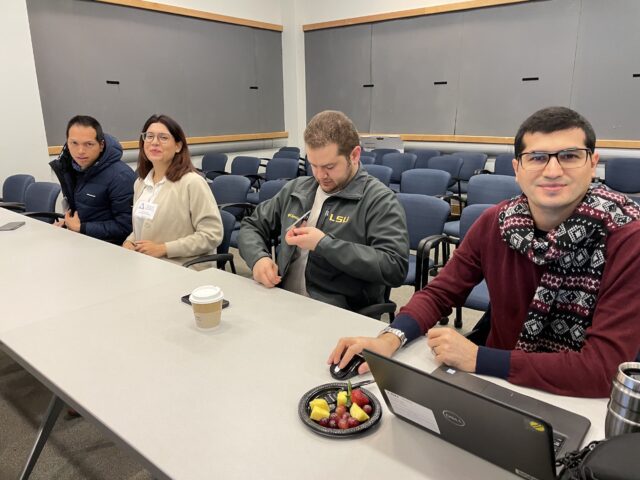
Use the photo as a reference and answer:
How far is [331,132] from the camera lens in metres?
1.62

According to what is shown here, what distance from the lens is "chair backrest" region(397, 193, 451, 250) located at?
2.70 metres

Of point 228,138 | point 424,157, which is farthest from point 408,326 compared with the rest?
point 228,138

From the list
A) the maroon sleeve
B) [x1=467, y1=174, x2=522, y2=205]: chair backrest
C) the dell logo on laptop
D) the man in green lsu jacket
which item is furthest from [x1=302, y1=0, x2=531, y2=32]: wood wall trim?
the dell logo on laptop

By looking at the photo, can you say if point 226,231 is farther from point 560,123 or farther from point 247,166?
point 247,166

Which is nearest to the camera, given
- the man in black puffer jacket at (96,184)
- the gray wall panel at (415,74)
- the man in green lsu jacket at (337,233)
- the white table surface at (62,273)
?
the white table surface at (62,273)

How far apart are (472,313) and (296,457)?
2.54m

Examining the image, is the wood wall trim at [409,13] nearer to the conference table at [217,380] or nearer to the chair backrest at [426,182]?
the chair backrest at [426,182]

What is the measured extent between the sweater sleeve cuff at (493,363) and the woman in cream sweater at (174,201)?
1.56 m

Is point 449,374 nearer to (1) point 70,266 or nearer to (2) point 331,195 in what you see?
(2) point 331,195

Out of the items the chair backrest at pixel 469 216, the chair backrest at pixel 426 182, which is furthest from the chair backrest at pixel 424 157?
the chair backrest at pixel 469 216

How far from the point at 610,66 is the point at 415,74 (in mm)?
2366

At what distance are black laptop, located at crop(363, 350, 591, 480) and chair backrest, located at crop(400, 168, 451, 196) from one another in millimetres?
3141

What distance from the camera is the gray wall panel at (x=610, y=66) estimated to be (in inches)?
199

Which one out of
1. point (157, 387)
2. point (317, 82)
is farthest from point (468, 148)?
point (157, 387)
